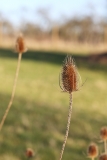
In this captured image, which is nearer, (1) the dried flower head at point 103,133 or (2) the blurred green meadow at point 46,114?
(1) the dried flower head at point 103,133

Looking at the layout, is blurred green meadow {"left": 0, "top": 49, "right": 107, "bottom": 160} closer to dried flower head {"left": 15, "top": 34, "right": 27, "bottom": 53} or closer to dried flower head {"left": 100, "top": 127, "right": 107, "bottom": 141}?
dried flower head {"left": 100, "top": 127, "right": 107, "bottom": 141}

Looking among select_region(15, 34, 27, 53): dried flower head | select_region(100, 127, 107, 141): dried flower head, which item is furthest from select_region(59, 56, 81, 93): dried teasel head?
select_region(100, 127, 107, 141): dried flower head

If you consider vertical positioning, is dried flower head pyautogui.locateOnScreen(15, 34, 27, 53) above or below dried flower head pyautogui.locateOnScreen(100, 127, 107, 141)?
above

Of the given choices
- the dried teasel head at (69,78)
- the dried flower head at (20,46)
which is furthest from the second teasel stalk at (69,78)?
the dried flower head at (20,46)

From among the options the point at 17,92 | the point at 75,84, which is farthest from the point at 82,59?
the point at 75,84

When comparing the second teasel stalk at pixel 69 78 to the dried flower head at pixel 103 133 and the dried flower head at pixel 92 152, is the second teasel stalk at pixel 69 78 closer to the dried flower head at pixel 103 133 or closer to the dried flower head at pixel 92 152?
the dried flower head at pixel 92 152

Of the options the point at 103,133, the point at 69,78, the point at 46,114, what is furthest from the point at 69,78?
the point at 46,114

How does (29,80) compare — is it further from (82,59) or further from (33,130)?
(33,130)
